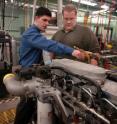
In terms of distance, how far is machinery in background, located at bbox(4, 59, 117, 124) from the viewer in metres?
1.26

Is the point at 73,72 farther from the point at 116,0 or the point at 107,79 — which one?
the point at 116,0

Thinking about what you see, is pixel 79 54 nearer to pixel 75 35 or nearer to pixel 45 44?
pixel 45 44

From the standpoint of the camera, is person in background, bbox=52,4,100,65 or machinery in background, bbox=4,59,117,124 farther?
person in background, bbox=52,4,100,65

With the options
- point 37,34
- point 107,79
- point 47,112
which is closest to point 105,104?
point 107,79

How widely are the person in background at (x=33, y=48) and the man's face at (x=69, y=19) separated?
322 mm

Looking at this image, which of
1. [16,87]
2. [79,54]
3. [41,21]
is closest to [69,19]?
[41,21]

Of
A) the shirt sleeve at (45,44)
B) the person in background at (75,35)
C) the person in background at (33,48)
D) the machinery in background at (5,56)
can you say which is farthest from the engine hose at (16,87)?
the machinery in background at (5,56)

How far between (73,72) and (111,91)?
363mm

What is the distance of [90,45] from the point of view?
8.93 ft

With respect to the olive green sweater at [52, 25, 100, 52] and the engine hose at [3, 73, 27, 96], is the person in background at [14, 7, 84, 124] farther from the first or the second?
the olive green sweater at [52, 25, 100, 52]

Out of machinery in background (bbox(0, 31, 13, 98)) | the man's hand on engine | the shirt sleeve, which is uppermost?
the shirt sleeve

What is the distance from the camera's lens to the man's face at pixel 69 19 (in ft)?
8.61

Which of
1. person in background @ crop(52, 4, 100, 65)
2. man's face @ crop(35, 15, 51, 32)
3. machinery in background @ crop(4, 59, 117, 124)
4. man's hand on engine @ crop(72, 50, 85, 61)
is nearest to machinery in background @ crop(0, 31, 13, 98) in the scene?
person in background @ crop(52, 4, 100, 65)

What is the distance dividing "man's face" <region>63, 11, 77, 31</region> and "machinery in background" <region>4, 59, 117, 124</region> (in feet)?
3.17
